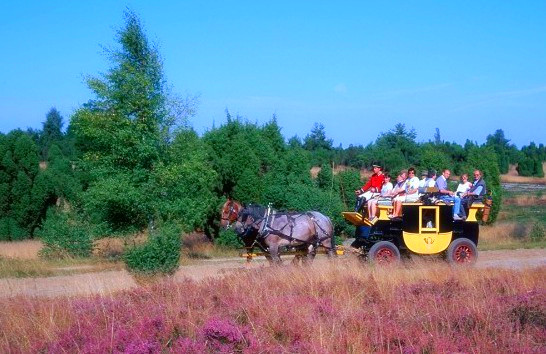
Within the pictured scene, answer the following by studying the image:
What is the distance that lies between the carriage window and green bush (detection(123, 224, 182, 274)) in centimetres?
608

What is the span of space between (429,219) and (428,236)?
0.40 meters

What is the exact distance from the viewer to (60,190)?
122 feet

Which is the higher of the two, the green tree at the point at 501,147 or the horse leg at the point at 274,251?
the green tree at the point at 501,147

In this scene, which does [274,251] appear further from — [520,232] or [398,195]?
[520,232]

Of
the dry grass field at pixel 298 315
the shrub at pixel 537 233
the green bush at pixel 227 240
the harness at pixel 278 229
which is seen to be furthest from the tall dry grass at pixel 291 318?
the shrub at pixel 537 233

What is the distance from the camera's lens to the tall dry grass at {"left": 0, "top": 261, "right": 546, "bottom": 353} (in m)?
7.36

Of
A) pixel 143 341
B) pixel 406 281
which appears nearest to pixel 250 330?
pixel 143 341

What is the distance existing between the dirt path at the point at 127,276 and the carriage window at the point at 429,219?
1.39 m

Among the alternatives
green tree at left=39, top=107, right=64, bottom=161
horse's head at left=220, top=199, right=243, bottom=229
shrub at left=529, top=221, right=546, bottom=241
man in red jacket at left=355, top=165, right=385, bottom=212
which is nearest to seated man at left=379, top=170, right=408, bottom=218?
man in red jacket at left=355, top=165, right=385, bottom=212

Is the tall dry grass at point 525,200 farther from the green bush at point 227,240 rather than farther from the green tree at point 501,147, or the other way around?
the green bush at point 227,240

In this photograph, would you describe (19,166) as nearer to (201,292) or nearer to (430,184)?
(430,184)

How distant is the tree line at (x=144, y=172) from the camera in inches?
842

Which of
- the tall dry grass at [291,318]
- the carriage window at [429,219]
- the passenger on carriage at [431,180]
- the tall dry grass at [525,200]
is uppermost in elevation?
the passenger on carriage at [431,180]

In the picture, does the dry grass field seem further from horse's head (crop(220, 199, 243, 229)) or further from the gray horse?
horse's head (crop(220, 199, 243, 229))
